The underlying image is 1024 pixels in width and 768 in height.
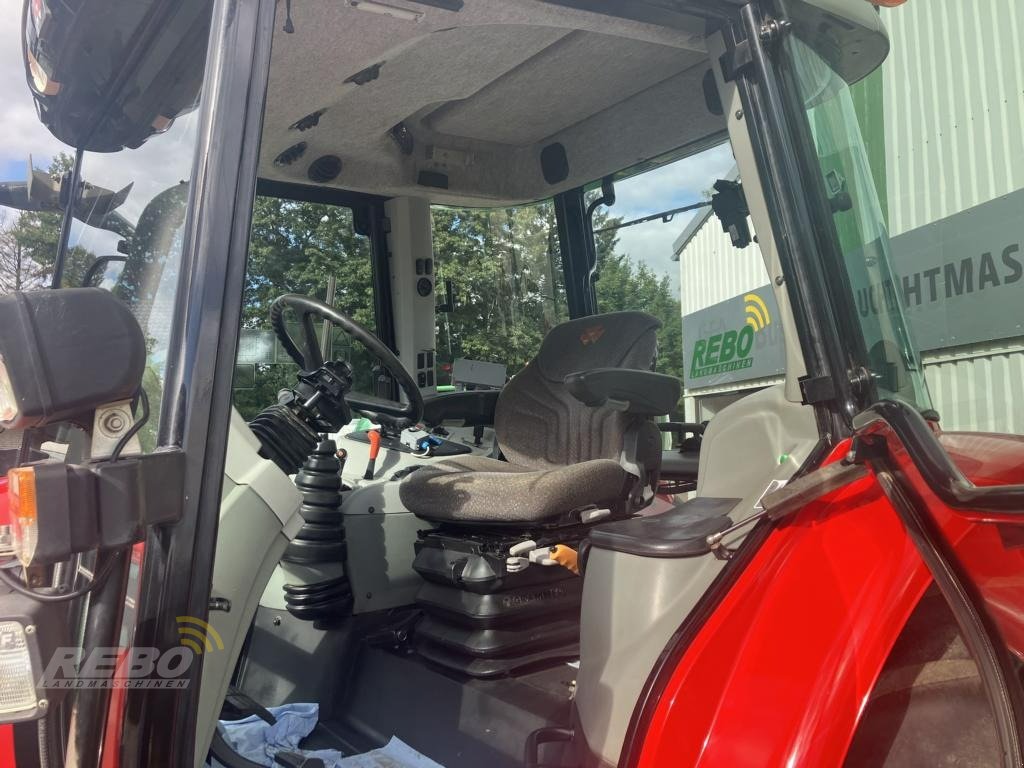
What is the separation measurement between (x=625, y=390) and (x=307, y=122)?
3.81ft

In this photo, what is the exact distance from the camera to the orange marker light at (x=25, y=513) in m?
0.82

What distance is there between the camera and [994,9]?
166cm

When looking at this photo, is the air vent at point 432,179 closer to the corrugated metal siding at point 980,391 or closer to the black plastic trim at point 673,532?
the black plastic trim at point 673,532

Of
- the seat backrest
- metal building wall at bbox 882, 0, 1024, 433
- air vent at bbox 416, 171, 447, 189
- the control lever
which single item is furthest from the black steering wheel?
metal building wall at bbox 882, 0, 1024, 433

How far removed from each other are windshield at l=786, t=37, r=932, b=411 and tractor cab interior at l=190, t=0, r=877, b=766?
11 centimetres

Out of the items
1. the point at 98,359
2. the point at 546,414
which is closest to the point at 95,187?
the point at 98,359

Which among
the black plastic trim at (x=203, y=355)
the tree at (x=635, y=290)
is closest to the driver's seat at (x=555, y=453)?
the tree at (x=635, y=290)

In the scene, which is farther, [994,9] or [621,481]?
[621,481]

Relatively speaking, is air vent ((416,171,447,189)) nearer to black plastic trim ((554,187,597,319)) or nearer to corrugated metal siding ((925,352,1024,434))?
black plastic trim ((554,187,597,319))

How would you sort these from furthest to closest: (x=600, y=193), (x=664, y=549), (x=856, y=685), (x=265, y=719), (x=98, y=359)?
(x=600, y=193)
(x=265, y=719)
(x=664, y=549)
(x=856, y=685)
(x=98, y=359)

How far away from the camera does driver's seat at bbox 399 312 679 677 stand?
1989mm

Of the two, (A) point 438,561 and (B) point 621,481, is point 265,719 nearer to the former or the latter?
(A) point 438,561

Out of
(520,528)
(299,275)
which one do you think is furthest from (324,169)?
(520,528)

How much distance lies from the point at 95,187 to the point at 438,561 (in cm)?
118
